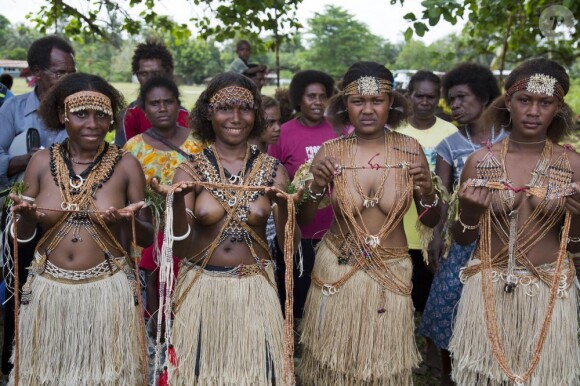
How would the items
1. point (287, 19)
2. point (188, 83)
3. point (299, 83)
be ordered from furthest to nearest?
point (188, 83)
point (287, 19)
point (299, 83)

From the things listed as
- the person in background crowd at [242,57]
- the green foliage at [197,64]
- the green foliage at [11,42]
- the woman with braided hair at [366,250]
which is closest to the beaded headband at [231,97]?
the woman with braided hair at [366,250]

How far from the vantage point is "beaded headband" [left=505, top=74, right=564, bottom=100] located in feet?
9.86

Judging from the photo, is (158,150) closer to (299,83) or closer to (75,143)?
(75,143)

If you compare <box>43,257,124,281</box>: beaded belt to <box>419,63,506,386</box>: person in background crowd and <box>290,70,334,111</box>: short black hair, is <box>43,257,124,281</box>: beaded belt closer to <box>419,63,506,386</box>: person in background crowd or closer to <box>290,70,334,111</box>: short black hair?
<box>419,63,506,386</box>: person in background crowd

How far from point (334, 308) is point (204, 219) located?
0.92m

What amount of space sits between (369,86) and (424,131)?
5.18ft

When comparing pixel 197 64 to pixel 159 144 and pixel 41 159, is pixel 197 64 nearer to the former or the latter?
pixel 159 144

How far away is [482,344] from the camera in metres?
3.06

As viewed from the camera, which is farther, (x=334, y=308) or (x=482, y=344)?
(x=334, y=308)

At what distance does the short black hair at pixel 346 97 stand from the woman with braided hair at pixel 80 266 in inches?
52.6

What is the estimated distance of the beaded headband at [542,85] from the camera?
3.00m

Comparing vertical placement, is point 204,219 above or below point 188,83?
below

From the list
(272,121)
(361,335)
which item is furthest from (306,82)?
(361,335)

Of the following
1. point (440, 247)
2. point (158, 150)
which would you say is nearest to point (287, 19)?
point (158, 150)
